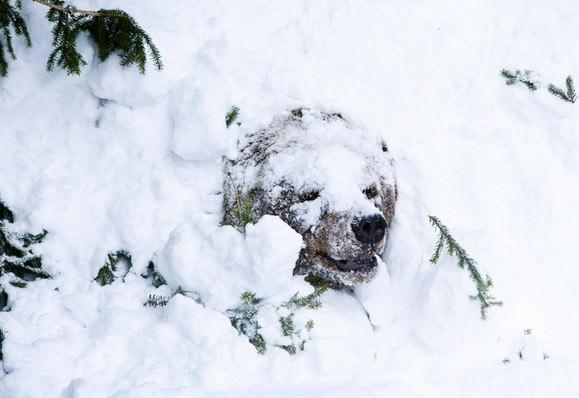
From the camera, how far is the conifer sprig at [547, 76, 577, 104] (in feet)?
16.1

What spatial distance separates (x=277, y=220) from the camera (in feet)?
11.8

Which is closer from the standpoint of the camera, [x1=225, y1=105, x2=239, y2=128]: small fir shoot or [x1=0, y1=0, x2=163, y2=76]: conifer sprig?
[x1=0, y1=0, x2=163, y2=76]: conifer sprig

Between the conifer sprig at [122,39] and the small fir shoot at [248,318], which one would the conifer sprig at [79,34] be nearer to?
the conifer sprig at [122,39]

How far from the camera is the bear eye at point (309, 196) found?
4039 mm

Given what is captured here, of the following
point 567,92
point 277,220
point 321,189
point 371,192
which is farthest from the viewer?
point 567,92

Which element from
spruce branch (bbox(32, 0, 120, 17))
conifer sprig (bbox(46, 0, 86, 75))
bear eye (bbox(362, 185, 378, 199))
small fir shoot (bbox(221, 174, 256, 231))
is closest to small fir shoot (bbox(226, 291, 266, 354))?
small fir shoot (bbox(221, 174, 256, 231))

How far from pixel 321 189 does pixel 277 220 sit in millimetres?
565

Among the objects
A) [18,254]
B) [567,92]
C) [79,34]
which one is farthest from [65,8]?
[567,92]

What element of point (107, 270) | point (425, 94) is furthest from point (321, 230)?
point (425, 94)

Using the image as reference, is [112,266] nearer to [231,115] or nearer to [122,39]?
[231,115]

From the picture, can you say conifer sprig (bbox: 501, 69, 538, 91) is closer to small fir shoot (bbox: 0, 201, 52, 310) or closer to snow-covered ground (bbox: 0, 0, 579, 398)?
snow-covered ground (bbox: 0, 0, 579, 398)

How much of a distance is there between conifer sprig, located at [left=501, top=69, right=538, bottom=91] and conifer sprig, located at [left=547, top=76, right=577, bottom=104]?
0.18 m

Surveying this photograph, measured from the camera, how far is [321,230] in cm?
400

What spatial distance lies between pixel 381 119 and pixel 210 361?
8.90 feet
